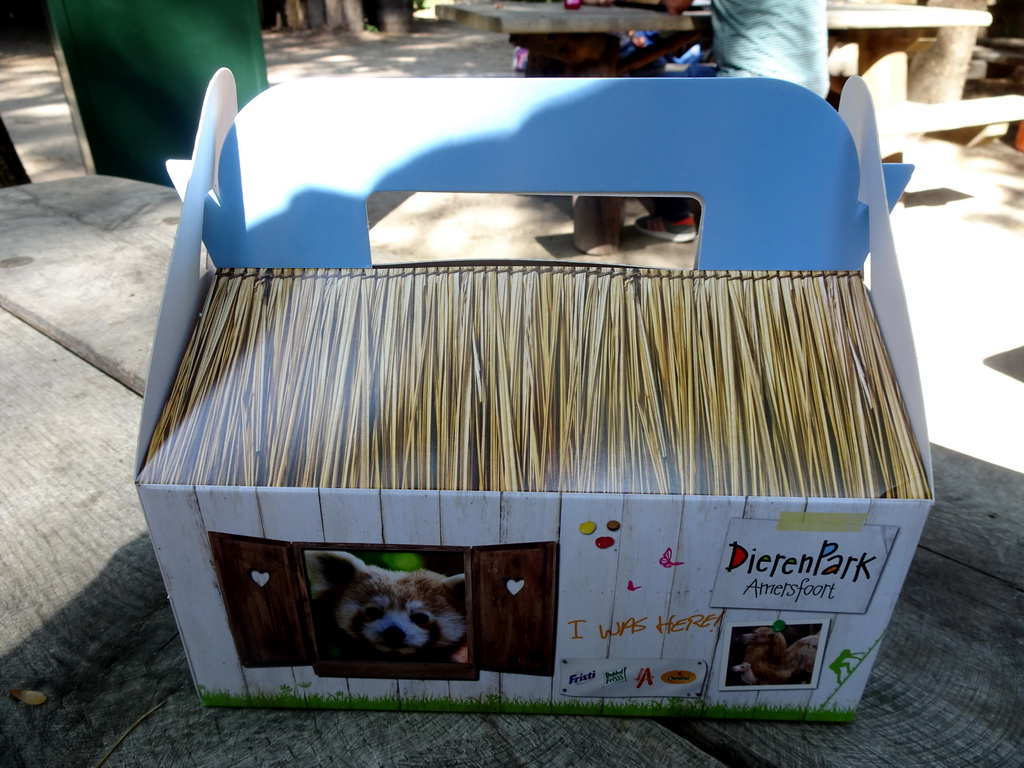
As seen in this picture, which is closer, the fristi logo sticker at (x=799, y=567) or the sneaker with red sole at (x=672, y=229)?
the fristi logo sticker at (x=799, y=567)

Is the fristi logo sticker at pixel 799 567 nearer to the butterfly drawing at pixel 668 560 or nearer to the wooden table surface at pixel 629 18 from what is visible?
the butterfly drawing at pixel 668 560

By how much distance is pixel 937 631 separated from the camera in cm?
78

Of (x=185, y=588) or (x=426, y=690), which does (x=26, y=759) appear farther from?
(x=426, y=690)

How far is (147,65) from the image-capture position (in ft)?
9.63

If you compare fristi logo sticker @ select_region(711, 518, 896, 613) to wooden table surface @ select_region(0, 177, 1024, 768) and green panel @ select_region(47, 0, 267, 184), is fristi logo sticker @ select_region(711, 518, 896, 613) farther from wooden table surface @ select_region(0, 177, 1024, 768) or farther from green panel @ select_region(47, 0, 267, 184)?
green panel @ select_region(47, 0, 267, 184)

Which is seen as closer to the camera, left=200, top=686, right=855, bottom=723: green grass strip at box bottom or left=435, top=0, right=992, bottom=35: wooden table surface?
left=200, top=686, right=855, bottom=723: green grass strip at box bottom

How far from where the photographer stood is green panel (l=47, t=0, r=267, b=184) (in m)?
2.84

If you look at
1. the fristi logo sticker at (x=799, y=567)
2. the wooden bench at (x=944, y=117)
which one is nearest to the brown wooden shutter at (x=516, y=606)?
the fristi logo sticker at (x=799, y=567)

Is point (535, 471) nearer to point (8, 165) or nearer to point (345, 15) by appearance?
point (8, 165)

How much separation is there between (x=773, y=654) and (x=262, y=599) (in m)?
0.44

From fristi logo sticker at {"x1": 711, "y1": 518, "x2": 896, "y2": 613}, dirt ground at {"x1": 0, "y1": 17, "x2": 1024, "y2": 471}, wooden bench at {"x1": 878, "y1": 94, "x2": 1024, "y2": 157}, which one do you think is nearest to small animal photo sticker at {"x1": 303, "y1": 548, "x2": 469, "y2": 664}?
fristi logo sticker at {"x1": 711, "y1": 518, "x2": 896, "y2": 613}

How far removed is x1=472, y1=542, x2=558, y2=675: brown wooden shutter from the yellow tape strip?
18cm

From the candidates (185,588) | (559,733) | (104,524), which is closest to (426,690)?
(559,733)

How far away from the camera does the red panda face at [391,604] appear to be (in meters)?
0.62
